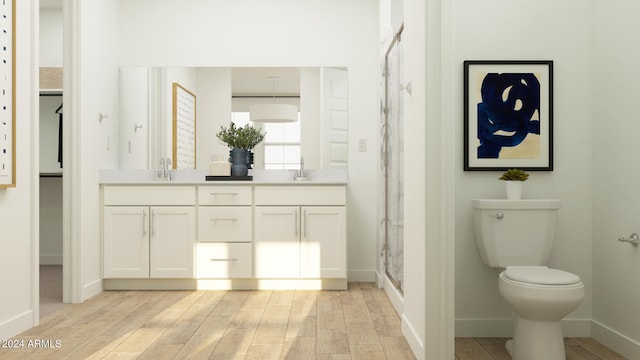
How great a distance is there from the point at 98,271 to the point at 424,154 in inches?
106

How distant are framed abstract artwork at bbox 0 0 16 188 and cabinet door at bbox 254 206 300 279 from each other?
65.1 inches

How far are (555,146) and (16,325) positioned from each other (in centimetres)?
302

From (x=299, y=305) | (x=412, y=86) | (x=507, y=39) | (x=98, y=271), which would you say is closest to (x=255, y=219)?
(x=299, y=305)

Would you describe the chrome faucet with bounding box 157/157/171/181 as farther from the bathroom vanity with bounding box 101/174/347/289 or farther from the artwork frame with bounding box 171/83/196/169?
the bathroom vanity with bounding box 101/174/347/289

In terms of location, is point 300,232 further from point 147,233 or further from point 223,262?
point 147,233

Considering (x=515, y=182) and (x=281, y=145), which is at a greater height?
(x=281, y=145)

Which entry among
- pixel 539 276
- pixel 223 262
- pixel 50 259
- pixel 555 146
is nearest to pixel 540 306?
pixel 539 276

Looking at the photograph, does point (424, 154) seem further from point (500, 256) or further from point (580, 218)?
point (580, 218)

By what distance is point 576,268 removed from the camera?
8.70ft

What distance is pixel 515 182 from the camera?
2521 millimetres

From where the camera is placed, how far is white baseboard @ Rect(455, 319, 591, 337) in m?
2.64

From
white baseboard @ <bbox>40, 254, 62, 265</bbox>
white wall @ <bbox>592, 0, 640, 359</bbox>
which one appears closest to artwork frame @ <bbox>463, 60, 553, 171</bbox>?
white wall @ <bbox>592, 0, 640, 359</bbox>

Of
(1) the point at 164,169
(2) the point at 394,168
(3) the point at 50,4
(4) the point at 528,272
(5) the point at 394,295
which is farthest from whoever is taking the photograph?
(3) the point at 50,4

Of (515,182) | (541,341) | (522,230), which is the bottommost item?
(541,341)
